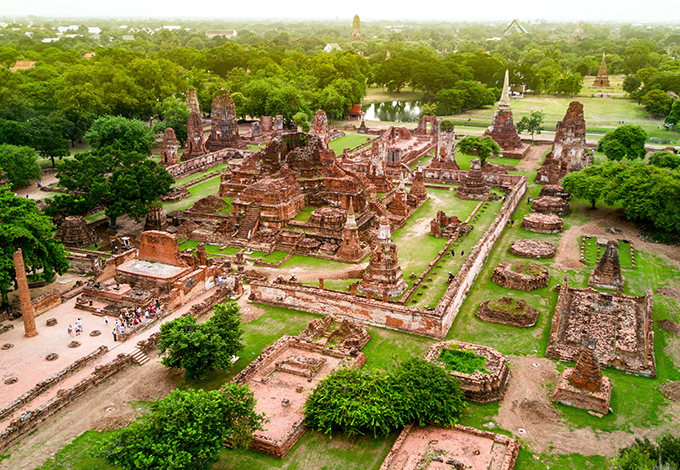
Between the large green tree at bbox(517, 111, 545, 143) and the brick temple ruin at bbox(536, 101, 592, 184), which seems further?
the large green tree at bbox(517, 111, 545, 143)

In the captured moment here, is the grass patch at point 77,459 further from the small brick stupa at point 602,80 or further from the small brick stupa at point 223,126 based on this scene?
the small brick stupa at point 602,80

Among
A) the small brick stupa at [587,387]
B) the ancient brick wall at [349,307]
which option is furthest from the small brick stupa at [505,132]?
the small brick stupa at [587,387]

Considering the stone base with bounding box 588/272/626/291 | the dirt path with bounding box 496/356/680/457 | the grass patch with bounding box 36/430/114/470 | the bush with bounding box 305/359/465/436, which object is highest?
the bush with bounding box 305/359/465/436

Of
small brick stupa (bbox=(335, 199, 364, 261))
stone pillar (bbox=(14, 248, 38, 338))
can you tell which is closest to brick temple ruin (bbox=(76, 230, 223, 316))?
stone pillar (bbox=(14, 248, 38, 338))

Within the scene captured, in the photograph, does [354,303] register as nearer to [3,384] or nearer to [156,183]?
[3,384]

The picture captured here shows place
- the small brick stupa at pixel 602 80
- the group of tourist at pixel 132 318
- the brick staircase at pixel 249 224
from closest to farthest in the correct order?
the group of tourist at pixel 132 318 < the brick staircase at pixel 249 224 < the small brick stupa at pixel 602 80

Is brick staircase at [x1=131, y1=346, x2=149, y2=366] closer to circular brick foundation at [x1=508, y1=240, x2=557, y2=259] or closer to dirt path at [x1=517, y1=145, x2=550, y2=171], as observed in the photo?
circular brick foundation at [x1=508, y1=240, x2=557, y2=259]
